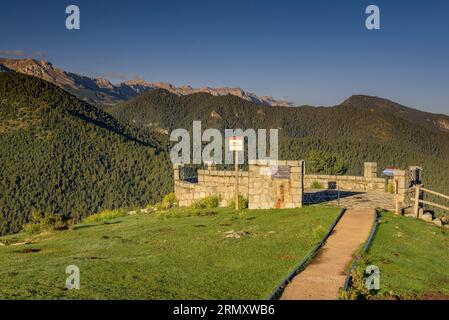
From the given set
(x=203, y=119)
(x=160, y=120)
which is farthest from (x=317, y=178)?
(x=160, y=120)

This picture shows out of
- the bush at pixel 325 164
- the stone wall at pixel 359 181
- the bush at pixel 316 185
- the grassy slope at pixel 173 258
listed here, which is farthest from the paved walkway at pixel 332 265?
the bush at pixel 325 164

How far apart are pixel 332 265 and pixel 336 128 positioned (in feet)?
471

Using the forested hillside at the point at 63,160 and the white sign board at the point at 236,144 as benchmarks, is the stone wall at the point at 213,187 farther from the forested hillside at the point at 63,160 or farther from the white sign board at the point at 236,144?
the forested hillside at the point at 63,160

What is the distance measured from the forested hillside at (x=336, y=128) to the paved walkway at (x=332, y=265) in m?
69.0

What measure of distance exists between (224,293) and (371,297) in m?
3.02

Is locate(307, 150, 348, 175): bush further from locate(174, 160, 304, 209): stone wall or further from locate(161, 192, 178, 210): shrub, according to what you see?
locate(174, 160, 304, 209): stone wall

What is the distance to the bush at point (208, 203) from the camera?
949 inches

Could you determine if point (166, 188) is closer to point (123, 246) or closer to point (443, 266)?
point (123, 246)

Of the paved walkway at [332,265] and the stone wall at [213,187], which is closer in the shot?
the paved walkway at [332,265]

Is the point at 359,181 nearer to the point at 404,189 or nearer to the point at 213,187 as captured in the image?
the point at 404,189

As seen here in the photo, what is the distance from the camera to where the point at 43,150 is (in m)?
61.7

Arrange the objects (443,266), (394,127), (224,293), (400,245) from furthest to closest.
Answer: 1. (394,127)
2. (400,245)
3. (443,266)
4. (224,293)

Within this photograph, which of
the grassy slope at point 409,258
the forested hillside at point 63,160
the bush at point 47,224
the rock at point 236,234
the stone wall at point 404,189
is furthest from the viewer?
the forested hillside at point 63,160

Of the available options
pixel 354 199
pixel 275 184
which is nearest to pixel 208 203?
pixel 275 184
